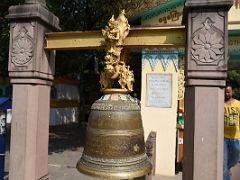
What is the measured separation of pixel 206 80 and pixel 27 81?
1981mm

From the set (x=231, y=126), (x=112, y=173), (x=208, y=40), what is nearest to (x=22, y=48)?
(x=112, y=173)

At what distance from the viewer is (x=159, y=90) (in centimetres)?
719

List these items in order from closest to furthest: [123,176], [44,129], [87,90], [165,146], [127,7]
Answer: [123,176], [44,129], [165,146], [127,7], [87,90]

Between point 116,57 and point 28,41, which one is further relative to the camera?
point 28,41

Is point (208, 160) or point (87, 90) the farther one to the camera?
point (87, 90)

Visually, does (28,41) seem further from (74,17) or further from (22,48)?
(74,17)

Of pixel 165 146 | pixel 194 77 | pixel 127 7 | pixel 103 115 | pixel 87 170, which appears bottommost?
pixel 165 146

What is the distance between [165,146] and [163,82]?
148cm

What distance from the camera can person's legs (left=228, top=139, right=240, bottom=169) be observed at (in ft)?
17.4

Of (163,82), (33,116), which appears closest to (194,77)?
(33,116)

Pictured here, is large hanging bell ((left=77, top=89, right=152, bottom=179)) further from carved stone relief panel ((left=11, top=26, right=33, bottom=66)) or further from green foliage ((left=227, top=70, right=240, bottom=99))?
green foliage ((left=227, top=70, right=240, bottom=99))

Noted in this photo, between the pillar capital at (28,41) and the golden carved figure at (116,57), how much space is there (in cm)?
86

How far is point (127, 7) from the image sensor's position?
25.6 feet

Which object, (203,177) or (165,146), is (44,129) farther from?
(165,146)
